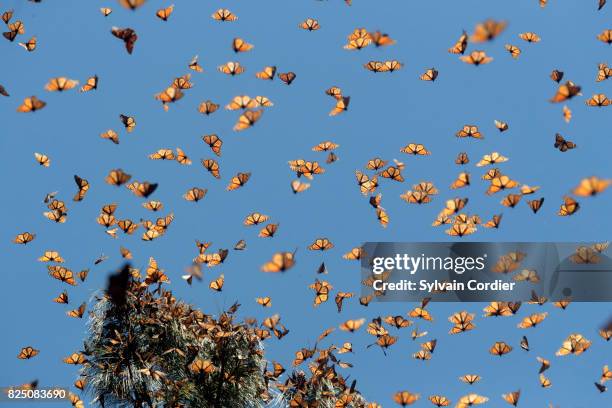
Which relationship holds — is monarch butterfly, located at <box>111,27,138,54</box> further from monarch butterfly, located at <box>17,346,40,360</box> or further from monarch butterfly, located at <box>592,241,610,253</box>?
monarch butterfly, located at <box>592,241,610,253</box>

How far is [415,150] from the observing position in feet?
43.5

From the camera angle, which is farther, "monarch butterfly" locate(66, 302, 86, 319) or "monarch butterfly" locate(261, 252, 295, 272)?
"monarch butterfly" locate(66, 302, 86, 319)

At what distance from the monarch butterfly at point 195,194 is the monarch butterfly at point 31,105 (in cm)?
390

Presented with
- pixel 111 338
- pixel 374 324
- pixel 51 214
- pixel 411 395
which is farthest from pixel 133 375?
pixel 411 395

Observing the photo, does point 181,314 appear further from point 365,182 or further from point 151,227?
point 365,182

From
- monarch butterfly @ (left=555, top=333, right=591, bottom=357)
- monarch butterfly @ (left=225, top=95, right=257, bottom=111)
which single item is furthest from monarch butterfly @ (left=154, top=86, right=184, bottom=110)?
monarch butterfly @ (left=555, top=333, right=591, bottom=357)

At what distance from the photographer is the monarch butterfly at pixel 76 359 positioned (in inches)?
570

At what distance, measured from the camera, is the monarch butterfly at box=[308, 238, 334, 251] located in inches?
557

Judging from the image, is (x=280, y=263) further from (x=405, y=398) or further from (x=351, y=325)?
(x=405, y=398)

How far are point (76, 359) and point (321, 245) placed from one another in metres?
6.01

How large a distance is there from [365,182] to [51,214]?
6257 millimetres

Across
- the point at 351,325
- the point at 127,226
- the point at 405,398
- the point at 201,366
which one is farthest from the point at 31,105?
the point at 405,398

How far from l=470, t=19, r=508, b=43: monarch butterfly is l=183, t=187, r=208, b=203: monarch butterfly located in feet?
25.0

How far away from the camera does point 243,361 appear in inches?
595
